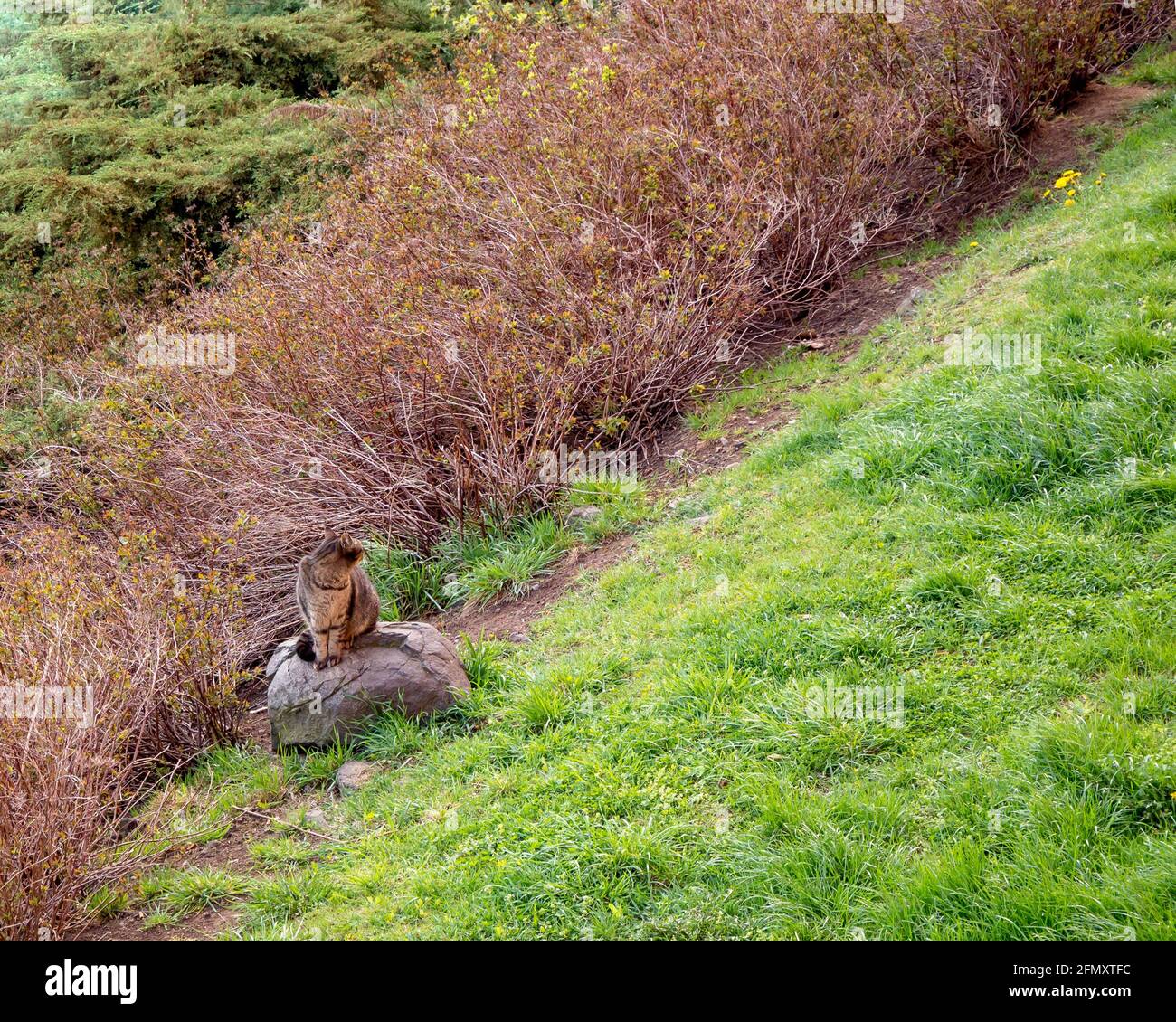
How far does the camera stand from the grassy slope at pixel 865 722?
3061 millimetres

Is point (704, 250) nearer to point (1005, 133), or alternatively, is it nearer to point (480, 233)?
point (480, 233)

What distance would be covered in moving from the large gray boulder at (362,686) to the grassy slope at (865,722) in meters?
0.18

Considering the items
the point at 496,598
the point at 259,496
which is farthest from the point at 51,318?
the point at 496,598

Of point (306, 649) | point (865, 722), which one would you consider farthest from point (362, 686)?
→ point (865, 722)

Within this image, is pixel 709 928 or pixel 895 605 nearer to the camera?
pixel 709 928

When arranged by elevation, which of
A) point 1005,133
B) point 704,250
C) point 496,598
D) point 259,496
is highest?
point 1005,133

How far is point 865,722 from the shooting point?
12.4 feet

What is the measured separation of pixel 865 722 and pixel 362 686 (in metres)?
2.56

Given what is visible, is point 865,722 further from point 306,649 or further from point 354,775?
Result: point 306,649

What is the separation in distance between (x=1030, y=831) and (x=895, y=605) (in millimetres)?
1436

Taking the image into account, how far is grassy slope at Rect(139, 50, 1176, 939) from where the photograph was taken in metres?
3.06

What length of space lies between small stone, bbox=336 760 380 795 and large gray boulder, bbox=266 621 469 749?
222 mm

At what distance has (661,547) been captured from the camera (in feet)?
19.4
